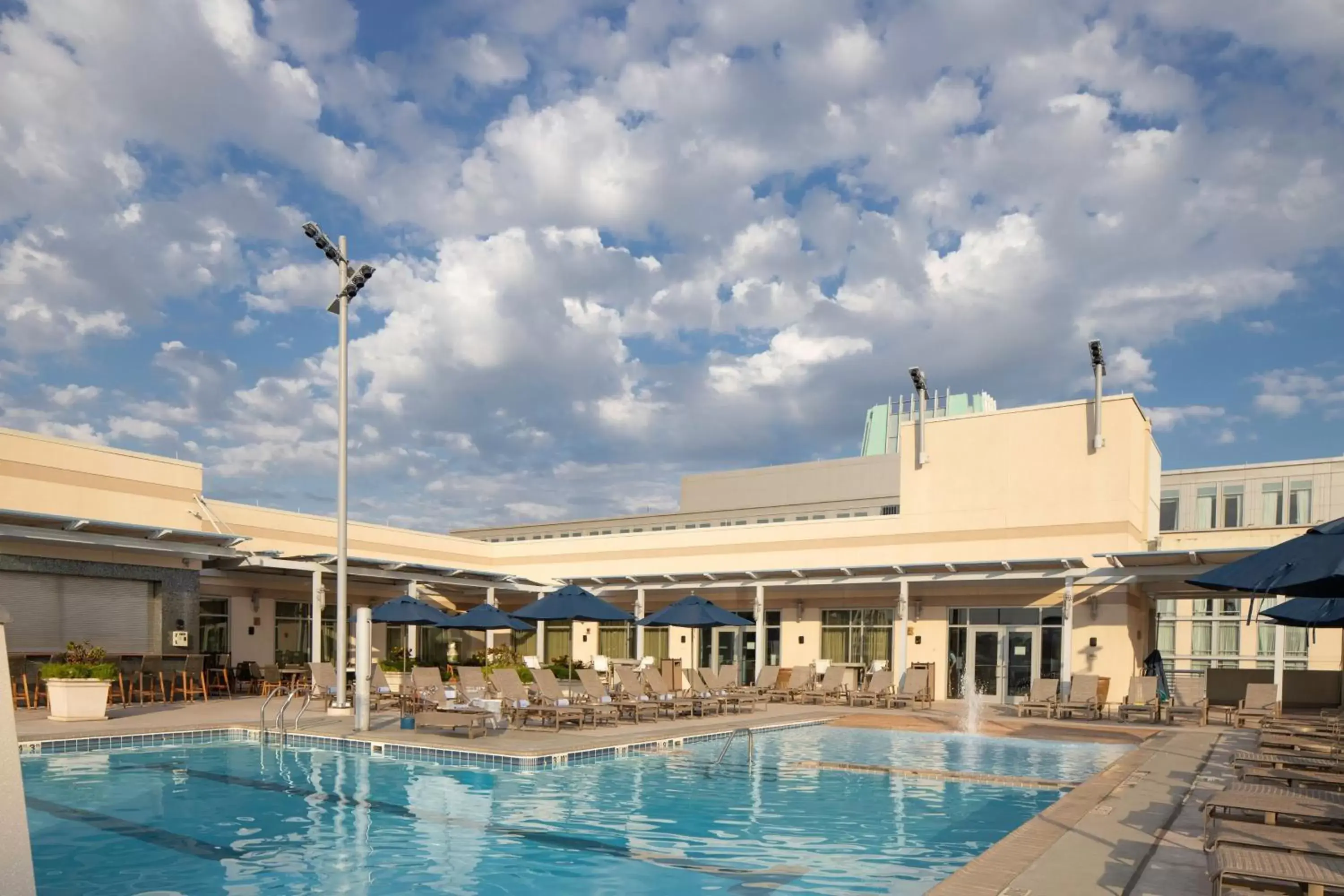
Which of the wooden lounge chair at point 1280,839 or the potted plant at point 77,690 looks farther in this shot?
the potted plant at point 77,690

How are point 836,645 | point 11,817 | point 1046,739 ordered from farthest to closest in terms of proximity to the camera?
point 836,645
point 1046,739
point 11,817

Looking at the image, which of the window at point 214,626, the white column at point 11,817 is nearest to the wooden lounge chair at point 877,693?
the window at point 214,626

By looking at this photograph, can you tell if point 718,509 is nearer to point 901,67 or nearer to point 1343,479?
point 1343,479

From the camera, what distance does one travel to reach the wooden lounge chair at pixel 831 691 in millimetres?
21750

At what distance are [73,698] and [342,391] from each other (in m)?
5.68

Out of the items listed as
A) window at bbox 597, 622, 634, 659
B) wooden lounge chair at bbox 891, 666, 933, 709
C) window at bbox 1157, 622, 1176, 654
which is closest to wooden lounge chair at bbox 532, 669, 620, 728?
wooden lounge chair at bbox 891, 666, 933, 709

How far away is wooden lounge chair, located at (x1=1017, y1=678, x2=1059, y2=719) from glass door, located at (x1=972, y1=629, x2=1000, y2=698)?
3.36m

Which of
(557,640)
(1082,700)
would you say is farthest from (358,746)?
(557,640)

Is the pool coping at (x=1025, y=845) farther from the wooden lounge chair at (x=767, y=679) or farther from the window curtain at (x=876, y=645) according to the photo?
the window curtain at (x=876, y=645)

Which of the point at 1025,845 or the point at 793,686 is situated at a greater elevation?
the point at 1025,845

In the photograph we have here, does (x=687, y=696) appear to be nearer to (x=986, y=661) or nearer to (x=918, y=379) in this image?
(x=986, y=661)

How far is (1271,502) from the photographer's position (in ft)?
136

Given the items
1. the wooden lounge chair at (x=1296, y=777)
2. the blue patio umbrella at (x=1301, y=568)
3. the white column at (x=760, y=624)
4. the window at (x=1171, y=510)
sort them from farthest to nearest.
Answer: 1. the window at (x=1171, y=510)
2. the white column at (x=760, y=624)
3. the wooden lounge chair at (x=1296, y=777)
4. the blue patio umbrella at (x=1301, y=568)

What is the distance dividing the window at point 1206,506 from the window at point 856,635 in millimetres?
23917
